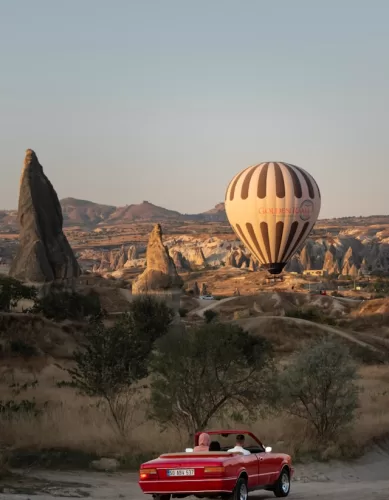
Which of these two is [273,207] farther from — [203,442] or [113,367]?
[203,442]

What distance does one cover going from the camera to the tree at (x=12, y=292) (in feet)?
199

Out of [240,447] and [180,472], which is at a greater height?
[240,447]

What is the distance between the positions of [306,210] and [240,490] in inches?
2044

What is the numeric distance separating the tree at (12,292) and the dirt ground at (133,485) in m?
43.4

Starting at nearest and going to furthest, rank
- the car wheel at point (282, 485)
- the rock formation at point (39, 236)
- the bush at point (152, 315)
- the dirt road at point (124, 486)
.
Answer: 1. the dirt road at point (124, 486)
2. the car wheel at point (282, 485)
3. the bush at point (152, 315)
4. the rock formation at point (39, 236)

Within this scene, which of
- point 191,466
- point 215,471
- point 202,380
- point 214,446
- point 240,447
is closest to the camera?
point 215,471

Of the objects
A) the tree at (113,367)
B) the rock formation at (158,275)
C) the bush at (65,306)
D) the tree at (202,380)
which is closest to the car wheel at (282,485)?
the tree at (202,380)

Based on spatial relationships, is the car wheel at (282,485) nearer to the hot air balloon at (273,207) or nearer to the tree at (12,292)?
the tree at (12,292)

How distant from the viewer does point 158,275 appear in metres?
69.0

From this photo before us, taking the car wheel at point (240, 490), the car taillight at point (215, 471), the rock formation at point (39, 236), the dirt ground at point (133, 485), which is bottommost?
the dirt ground at point (133, 485)

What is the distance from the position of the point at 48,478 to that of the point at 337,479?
5970 millimetres

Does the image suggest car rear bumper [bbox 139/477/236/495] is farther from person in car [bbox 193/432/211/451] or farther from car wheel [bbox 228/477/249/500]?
person in car [bbox 193/432/211/451]

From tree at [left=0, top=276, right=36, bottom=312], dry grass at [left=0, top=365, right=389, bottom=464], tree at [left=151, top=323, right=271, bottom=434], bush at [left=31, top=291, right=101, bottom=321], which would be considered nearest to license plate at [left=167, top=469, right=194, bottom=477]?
dry grass at [left=0, top=365, right=389, bottom=464]

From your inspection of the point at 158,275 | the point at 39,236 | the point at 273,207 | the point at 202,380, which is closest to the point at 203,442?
the point at 202,380
